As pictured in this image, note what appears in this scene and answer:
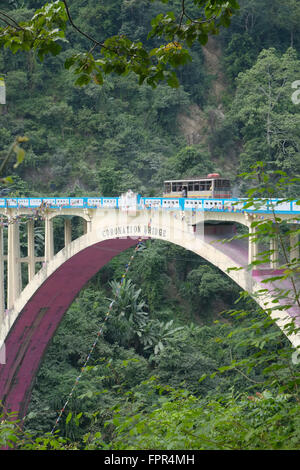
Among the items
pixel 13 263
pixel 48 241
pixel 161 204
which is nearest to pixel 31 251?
pixel 13 263

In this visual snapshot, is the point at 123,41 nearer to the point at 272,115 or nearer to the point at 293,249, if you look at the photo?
the point at 293,249

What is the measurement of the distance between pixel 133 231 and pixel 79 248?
8.92 feet

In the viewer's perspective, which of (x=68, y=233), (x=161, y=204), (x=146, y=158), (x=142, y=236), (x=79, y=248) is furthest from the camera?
(x=146, y=158)

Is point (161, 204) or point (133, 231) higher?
point (161, 204)

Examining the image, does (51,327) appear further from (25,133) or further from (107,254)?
(25,133)

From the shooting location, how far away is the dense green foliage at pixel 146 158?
887 inches

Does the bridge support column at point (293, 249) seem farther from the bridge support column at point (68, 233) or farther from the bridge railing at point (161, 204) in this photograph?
the bridge support column at point (68, 233)

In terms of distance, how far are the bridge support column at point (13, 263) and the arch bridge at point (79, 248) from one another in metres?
0.03

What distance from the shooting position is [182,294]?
30906mm

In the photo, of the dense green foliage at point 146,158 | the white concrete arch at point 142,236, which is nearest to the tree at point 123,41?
the white concrete arch at point 142,236

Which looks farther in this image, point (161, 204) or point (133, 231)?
point (133, 231)

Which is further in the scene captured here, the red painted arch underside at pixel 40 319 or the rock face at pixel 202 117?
the rock face at pixel 202 117

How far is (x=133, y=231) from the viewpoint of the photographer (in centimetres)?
1588

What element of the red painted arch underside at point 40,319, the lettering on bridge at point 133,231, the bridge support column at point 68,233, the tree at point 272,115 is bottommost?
the red painted arch underside at point 40,319
